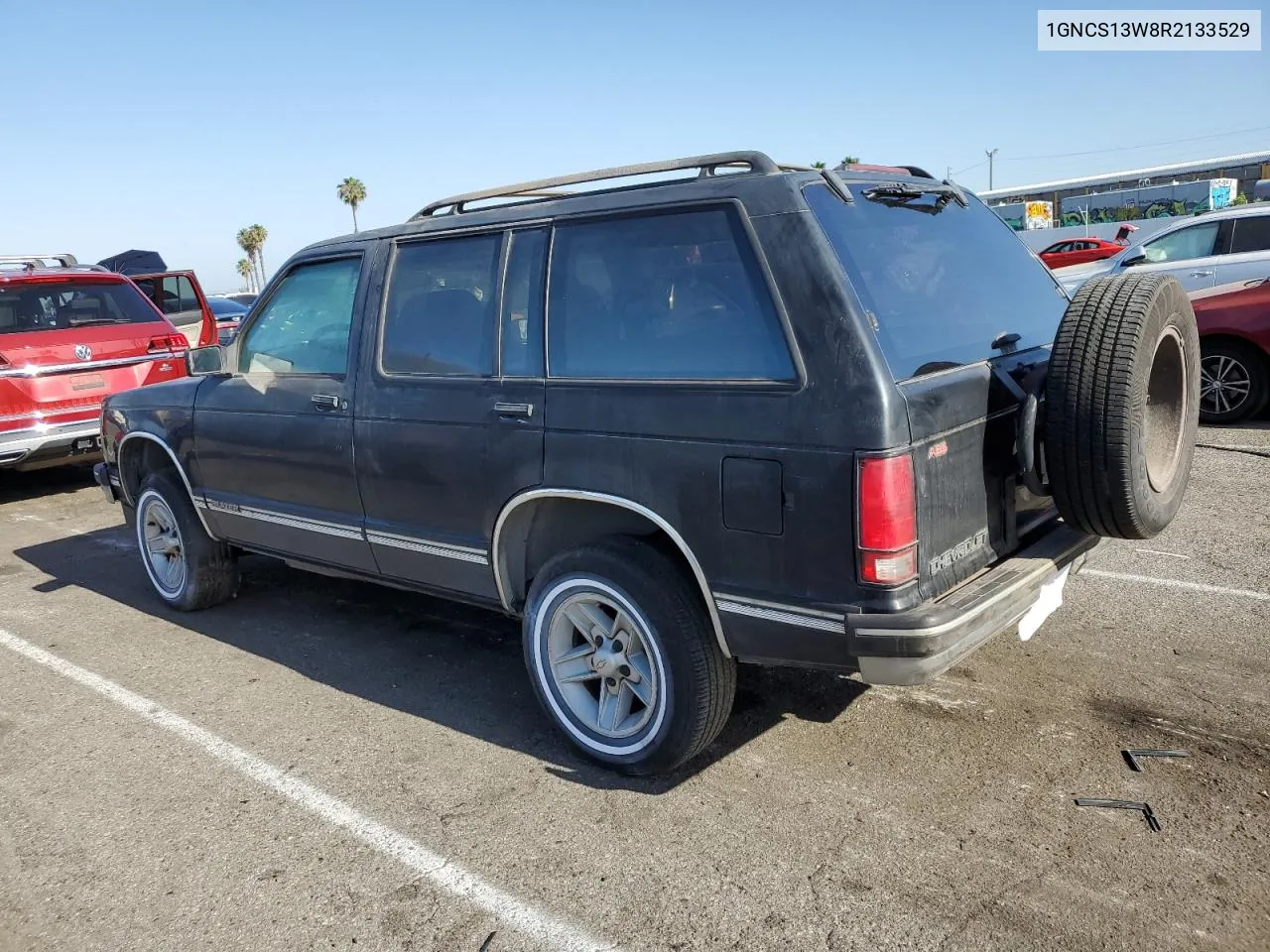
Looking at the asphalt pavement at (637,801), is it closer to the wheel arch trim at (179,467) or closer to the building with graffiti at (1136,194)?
the wheel arch trim at (179,467)

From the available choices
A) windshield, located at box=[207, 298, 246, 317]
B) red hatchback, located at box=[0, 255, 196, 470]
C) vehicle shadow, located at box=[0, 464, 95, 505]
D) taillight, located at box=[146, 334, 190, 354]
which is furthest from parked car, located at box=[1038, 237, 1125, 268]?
vehicle shadow, located at box=[0, 464, 95, 505]

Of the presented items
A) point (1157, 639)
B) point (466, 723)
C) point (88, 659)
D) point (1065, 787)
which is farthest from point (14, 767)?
point (1157, 639)

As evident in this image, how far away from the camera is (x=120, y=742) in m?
3.95

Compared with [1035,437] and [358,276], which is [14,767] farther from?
[1035,437]

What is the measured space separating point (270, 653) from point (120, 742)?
0.93m

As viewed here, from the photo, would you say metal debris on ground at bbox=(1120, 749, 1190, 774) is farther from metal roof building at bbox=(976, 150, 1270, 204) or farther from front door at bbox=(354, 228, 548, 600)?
metal roof building at bbox=(976, 150, 1270, 204)

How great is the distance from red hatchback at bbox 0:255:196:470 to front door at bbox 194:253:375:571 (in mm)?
3174

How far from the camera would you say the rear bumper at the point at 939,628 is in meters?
2.73

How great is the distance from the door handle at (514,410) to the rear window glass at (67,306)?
626 centimetres

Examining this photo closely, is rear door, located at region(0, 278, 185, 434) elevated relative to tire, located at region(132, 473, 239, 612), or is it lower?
elevated

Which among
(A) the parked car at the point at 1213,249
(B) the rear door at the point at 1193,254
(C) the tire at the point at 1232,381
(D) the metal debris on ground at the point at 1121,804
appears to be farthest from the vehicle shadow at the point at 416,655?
(B) the rear door at the point at 1193,254

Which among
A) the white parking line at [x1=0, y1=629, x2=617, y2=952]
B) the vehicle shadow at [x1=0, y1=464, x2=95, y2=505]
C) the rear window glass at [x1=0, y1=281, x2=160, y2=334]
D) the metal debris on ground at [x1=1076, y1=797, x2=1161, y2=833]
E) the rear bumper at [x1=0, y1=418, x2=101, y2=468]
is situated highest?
the rear window glass at [x1=0, y1=281, x2=160, y2=334]

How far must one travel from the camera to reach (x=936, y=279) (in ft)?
11.2

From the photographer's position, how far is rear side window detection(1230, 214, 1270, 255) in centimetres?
910
